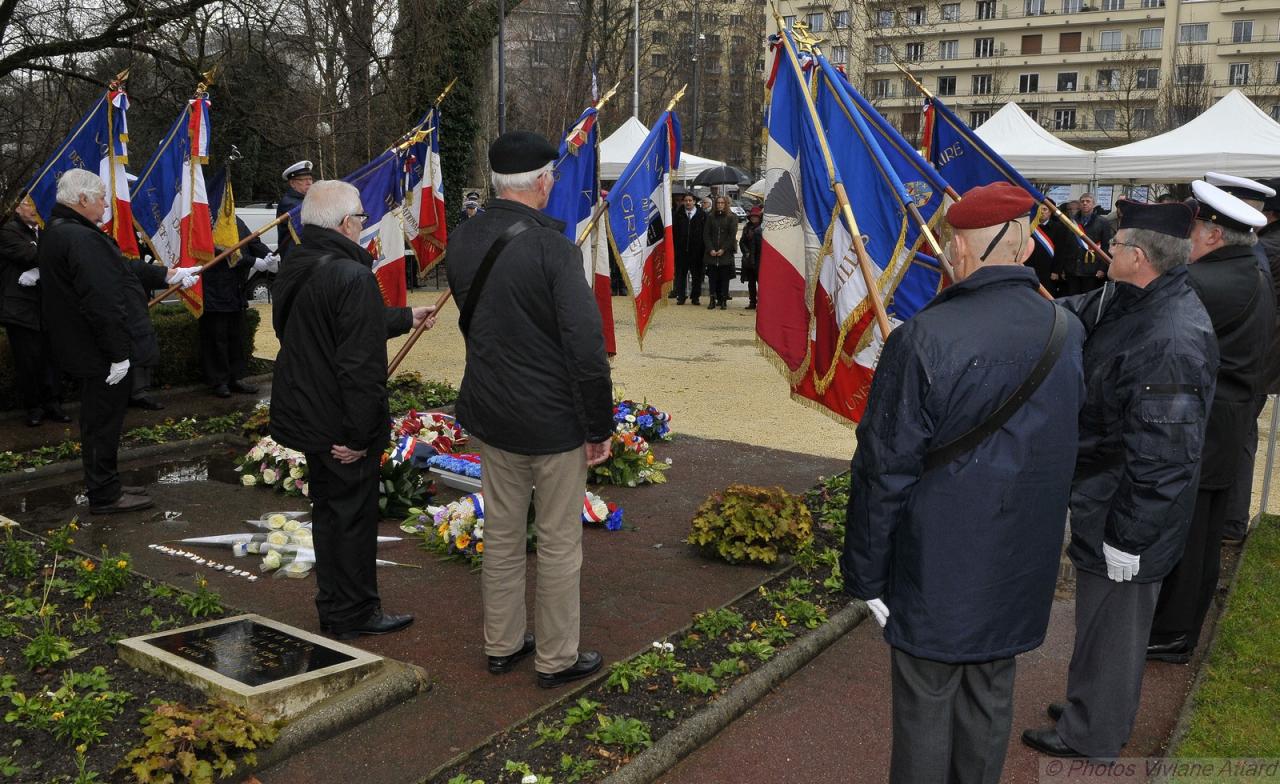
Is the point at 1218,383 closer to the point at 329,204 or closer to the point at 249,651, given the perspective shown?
the point at 329,204

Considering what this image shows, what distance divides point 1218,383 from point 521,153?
3.50 meters

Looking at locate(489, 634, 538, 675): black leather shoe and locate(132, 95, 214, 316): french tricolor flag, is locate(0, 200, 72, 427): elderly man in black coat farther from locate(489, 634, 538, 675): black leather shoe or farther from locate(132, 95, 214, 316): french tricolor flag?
locate(489, 634, 538, 675): black leather shoe

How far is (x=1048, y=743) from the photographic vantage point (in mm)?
3986

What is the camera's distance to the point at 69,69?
528 inches

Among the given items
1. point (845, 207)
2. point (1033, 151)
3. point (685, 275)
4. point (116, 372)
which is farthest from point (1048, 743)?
point (685, 275)

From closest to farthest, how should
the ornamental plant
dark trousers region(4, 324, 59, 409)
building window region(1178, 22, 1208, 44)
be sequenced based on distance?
the ornamental plant < dark trousers region(4, 324, 59, 409) < building window region(1178, 22, 1208, 44)

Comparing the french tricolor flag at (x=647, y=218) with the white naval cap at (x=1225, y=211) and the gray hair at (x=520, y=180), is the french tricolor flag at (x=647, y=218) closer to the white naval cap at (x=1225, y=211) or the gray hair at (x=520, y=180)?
the gray hair at (x=520, y=180)

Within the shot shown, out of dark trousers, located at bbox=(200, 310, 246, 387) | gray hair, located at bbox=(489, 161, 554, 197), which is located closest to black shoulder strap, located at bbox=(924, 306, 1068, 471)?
gray hair, located at bbox=(489, 161, 554, 197)

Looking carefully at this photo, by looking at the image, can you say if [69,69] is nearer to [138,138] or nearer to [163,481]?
[163,481]

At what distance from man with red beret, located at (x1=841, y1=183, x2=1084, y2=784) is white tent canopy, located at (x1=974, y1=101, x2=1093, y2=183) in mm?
15880

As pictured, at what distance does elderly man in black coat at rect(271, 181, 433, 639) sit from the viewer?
4457 mm

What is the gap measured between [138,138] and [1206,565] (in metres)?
26.2

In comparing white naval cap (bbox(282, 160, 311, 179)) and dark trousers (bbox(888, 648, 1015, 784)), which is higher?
white naval cap (bbox(282, 160, 311, 179))

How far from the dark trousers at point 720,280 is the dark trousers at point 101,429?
549 inches
